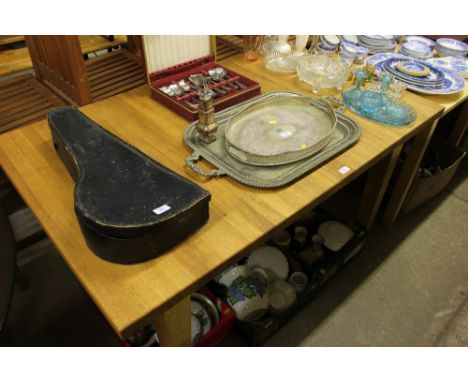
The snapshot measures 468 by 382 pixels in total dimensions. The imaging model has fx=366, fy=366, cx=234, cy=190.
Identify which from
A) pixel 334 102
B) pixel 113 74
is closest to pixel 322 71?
pixel 334 102

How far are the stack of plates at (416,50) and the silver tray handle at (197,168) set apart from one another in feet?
4.00

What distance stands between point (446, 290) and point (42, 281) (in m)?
1.68

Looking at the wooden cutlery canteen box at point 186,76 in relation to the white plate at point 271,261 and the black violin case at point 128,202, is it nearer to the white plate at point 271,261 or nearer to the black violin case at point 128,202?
the black violin case at point 128,202

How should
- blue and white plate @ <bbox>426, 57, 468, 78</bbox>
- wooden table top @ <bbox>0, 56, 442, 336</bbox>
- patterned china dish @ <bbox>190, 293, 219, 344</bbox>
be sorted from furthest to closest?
blue and white plate @ <bbox>426, 57, 468, 78</bbox>, patterned china dish @ <bbox>190, 293, 219, 344</bbox>, wooden table top @ <bbox>0, 56, 442, 336</bbox>

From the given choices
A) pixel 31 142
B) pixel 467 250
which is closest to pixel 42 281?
pixel 31 142

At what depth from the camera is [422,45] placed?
1726 mm

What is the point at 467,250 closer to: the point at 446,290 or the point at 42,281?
the point at 446,290

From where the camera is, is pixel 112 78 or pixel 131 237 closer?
pixel 131 237

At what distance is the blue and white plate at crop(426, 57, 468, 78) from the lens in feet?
4.98

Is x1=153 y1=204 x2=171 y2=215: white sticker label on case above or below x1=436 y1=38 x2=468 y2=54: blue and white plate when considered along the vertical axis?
above

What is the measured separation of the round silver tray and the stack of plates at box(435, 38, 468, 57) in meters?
0.95

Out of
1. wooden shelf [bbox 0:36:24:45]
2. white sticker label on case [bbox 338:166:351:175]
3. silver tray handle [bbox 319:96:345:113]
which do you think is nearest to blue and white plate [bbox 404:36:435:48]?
silver tray handle [bbox 319:96:345:113]

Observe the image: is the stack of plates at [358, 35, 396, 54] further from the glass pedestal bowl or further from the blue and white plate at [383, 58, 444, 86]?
the glass pedestal bowl

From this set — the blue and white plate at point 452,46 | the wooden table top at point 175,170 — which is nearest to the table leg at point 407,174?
the wooden table top at point 175,170
